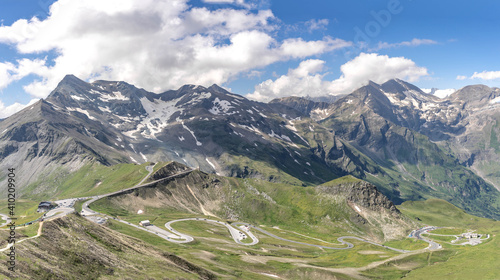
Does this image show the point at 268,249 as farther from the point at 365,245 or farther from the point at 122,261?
the point at 122,261

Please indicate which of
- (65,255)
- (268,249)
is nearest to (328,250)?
(268,249)

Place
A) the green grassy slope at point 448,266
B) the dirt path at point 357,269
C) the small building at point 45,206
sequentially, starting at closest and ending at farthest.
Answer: the green grassy slope at point 448,266, the dirt path at point 357,269, the small building at point 45,206

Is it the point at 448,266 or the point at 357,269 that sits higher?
the point at 448,266

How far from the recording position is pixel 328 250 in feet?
599

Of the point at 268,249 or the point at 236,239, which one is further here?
the point at 236,239

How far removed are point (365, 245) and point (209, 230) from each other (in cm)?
8885

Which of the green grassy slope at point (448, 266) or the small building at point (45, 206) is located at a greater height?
the small building at point (45, 206)

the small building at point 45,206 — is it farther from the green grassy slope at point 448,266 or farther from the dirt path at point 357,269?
the green grassy slope at point 448,266

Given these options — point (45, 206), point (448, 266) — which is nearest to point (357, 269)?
point (448, 266)

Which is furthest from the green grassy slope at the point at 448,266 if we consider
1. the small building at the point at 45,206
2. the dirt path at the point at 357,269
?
the small building at the point at 45,206

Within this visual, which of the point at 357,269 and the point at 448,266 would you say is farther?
the point at 357,269

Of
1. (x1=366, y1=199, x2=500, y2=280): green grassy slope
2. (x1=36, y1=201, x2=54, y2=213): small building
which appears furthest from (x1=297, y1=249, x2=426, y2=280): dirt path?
(x1=36, y1=201, x2=54, y2=213): small building

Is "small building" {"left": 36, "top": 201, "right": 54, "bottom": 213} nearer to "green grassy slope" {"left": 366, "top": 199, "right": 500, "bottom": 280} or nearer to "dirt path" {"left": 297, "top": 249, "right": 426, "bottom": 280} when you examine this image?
"dirt path" {"left": 297, "top": 249, "right": 426, "bottom": 280}

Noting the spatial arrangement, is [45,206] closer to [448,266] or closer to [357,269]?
[357,269]
